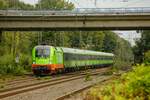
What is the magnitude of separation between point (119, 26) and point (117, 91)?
129 feet

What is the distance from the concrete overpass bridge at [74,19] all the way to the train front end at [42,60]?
34.4ft

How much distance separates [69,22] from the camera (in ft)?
173

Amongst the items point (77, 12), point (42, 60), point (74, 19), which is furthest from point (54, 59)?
point (77, 12)

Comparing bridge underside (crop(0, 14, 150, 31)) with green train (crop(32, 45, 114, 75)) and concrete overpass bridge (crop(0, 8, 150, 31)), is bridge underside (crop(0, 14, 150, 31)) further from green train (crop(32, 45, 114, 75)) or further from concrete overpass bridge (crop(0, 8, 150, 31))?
green train (crop(32, 45, 114, 75))

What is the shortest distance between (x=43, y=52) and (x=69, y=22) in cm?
1090

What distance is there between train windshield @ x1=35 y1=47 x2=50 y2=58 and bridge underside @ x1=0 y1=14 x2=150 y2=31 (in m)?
10.4

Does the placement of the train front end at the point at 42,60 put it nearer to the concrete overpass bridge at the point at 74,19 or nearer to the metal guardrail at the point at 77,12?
the concrete overpass bridge at the point at 74,19

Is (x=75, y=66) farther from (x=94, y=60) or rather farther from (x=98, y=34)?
(x=98, y=34)

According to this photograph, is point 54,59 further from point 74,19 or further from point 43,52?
point 74,19

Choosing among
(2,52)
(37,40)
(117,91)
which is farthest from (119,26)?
(117,91)

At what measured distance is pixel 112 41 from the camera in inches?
4882

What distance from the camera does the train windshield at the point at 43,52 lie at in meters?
42.5

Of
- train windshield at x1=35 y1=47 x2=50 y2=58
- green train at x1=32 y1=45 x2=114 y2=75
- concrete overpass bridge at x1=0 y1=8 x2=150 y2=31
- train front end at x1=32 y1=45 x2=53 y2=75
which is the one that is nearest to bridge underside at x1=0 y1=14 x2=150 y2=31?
concrete overpass bridge at x1=0 y1=8 x2=150 y2=31

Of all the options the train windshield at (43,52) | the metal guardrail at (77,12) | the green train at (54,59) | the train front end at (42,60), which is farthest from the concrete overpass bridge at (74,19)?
the train front end at (42,60)
